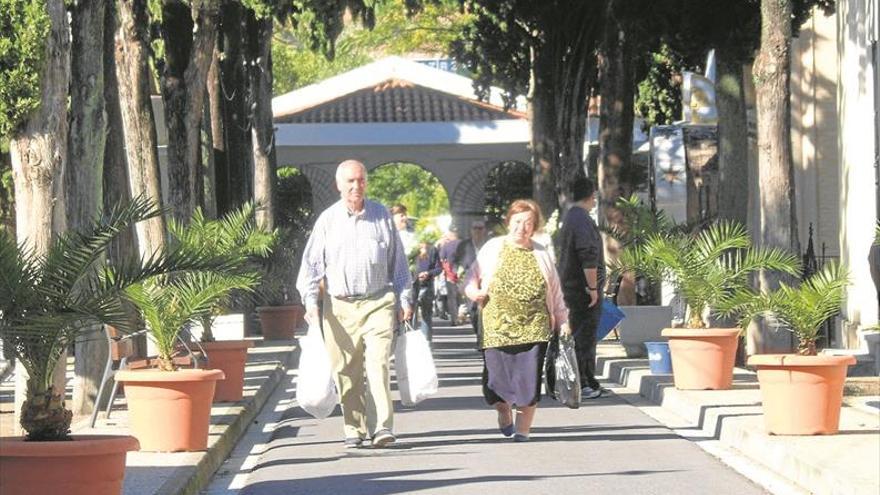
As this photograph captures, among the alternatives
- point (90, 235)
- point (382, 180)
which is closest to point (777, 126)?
point (90, 235)

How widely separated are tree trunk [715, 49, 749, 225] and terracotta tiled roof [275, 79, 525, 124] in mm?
28128

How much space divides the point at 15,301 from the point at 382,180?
293ft

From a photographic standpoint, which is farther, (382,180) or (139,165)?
(382,180)

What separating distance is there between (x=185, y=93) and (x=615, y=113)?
7.02 meters

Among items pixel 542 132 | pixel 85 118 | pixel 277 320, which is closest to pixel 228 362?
pixel 85 118

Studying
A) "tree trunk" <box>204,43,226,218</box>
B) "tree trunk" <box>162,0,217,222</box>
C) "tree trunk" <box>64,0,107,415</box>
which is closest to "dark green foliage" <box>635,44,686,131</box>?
"tree trunk" <box>204,43,226,218</box>

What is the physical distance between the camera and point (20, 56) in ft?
42.8

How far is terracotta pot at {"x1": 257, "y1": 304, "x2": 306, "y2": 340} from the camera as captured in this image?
31000 millimetres

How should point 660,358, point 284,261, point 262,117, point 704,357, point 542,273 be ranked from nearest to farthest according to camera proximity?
point 542,273 → point 704,357 → point 660,358 → point 284,261 → point 262,117

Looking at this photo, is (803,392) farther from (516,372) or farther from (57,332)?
(57,332)

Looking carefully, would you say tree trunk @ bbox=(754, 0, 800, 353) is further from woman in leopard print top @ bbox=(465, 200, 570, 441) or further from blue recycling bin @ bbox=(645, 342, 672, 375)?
woman in leopard print top @ bbox=(465, 200, 570, 441)

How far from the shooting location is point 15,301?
9328 millimetres

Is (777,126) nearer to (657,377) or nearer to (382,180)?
(657,377)

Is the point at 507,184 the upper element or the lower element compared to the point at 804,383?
upper
